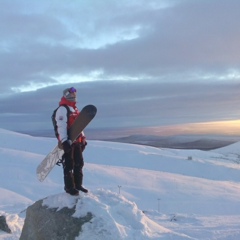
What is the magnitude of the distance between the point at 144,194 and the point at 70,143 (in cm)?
843

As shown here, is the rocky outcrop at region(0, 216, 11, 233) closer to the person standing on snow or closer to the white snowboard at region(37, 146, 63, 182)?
the white snowboard at region(37, 146, 63, 182)

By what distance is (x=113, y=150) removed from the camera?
2514cm

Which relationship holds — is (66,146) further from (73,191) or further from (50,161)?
(50,161)

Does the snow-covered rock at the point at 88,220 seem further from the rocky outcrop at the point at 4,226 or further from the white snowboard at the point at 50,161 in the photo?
the rocky outcrop at the point at 4,226

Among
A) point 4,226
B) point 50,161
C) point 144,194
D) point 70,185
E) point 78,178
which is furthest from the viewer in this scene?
point 144,194

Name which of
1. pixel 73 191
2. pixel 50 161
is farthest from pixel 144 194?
pixel 73 191

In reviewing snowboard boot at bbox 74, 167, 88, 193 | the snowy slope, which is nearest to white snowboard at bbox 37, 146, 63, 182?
snowboard boot at bbox 74, 167, 88, 193

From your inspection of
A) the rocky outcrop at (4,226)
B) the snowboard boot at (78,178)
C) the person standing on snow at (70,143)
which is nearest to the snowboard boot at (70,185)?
the person standing on snow at (70,143)

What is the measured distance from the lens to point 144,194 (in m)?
14.4

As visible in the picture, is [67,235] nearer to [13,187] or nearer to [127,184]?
[13,187]

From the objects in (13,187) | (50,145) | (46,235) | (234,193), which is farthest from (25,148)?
(46,235)

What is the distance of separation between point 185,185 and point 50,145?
1181cm

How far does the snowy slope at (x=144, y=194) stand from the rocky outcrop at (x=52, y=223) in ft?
0.79

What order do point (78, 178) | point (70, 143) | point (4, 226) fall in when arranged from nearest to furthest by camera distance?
point (70, 143) → point (78, 178) → point (4, 226)
